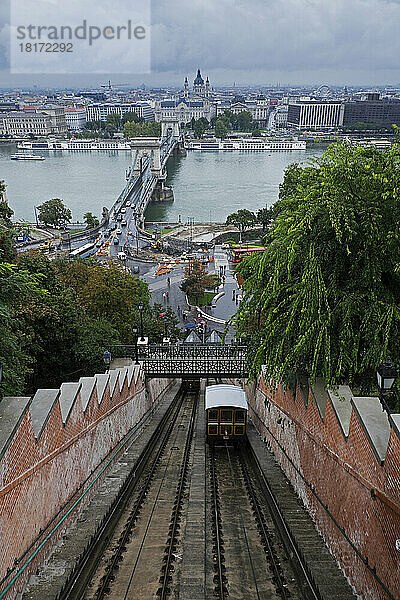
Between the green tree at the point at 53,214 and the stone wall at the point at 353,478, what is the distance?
5528cm

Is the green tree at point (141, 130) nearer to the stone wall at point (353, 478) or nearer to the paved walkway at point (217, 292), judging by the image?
the paved walkway at point (217, 292)

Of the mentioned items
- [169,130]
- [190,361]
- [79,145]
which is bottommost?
[190,361]

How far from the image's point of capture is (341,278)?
8.58 m

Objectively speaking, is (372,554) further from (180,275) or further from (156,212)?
(156,212)

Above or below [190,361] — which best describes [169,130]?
above

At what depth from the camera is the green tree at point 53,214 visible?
6028 cm

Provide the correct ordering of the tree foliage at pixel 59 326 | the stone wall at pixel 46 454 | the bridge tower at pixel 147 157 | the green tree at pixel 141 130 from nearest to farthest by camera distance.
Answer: the stone wall at pixel 46 454, the tree foliage at pixel 59 326, the bridge tower at pixel 147 157, the green tree at pixel 141 130

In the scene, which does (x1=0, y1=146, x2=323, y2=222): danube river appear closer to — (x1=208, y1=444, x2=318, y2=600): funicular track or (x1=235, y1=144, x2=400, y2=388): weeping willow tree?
(x1=235, y1=144, x2=400, y2=388): weeping willow tree

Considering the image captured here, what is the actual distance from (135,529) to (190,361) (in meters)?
8.72

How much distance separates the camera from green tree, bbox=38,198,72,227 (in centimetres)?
6028

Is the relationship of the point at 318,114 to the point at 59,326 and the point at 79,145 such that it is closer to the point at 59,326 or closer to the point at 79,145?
the point at 79,145

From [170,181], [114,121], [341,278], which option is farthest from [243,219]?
[114,121]

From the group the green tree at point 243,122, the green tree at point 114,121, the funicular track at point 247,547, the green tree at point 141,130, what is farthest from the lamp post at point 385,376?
the green tree at point 243,122

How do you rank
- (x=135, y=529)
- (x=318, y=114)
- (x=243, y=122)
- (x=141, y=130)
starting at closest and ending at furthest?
(x=135, y=529) < (x=141, y=130) < (x=243, y=122) < (x=318, y=114)
